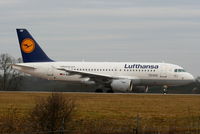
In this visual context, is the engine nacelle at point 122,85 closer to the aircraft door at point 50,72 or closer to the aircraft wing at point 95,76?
the aircraft wing at point 95,76

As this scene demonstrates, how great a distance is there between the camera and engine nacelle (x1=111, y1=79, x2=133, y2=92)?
61028 millimetres

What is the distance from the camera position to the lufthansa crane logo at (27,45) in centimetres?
6675

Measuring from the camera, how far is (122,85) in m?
61.2

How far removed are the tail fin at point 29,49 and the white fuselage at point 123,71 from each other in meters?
1.18

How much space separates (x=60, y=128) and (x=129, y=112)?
39.9ft

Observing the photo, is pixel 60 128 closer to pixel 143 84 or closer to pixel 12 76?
pixel 143 84

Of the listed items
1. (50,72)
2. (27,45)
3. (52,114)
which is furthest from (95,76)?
(52,114)

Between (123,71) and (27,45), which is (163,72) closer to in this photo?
(123,71)

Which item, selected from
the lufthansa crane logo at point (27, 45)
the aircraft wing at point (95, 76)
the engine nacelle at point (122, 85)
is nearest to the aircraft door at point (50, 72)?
the aircraft wing at point (95, 76)

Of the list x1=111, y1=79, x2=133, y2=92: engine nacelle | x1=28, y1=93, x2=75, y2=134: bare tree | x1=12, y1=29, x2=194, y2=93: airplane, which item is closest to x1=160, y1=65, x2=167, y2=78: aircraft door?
x1=12, y1=29, x2=194, y2=93: airplane

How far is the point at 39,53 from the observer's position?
6650 cm

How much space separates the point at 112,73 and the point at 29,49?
10438 mm

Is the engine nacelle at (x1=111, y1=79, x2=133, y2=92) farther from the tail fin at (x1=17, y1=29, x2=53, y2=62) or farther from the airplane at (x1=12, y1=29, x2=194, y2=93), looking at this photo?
the tail fin at (x1=17, y1=29, x2=53, y2=62)

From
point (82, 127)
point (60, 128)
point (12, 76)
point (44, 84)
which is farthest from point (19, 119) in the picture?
point (12, 76)
